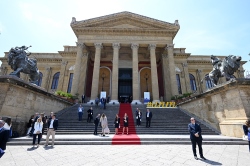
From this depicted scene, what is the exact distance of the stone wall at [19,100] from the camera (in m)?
7.50

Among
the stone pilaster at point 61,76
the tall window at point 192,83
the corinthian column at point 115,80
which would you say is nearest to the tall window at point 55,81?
the stone pilaster at point 61,76

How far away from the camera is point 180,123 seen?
1045 centimetres

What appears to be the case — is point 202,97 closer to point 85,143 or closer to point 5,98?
point 85,143

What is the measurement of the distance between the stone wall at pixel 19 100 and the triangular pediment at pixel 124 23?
15483 millimetres

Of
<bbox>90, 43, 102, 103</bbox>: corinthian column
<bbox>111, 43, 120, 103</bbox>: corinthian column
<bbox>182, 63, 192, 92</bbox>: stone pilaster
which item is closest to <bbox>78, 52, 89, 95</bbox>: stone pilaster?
<bbox>90, 43, 102, 103</bbox>: corinthian column

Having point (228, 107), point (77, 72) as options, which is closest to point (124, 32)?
point (77, 72)

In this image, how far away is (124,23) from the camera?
22.4 meters

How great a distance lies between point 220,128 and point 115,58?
15422mm

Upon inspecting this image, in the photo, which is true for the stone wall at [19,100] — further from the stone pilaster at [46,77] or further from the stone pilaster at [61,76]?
the stone pilaster at [46,77]

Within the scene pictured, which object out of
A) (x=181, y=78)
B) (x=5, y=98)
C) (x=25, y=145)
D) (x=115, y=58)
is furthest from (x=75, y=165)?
(x=181, y=78)

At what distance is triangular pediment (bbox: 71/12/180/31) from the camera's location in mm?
21750

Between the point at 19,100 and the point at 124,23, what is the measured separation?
19087 millimetres

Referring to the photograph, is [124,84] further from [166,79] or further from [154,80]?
[166,79]

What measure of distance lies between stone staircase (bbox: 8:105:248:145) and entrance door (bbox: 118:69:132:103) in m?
11.2
